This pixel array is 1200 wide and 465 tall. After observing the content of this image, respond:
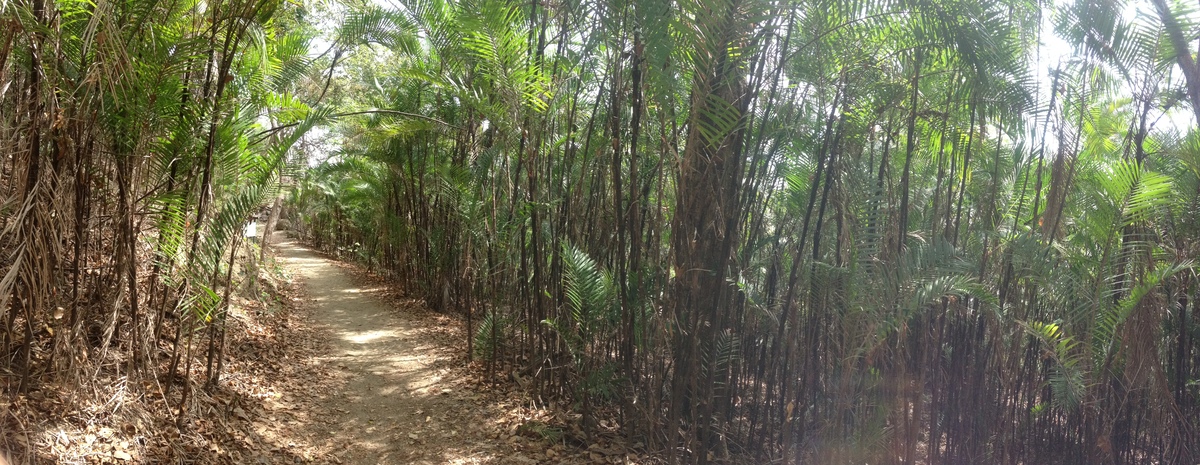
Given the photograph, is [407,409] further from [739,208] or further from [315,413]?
[739,208]

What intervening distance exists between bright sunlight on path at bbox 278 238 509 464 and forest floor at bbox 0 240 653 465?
13 mm

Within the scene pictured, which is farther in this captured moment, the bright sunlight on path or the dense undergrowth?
the bright sunlight on path

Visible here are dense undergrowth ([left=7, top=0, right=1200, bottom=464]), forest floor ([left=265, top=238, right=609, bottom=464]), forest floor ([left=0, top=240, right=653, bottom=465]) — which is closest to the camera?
dense undergrowth ([left=7, top=0, right=1200, bottom=464])

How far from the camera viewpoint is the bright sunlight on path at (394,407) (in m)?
4.59

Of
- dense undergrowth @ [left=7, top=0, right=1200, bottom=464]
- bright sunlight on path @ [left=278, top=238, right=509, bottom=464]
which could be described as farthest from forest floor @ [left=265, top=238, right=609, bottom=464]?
dense undergrowth @ [left=7, top=0, right=1200, bottom=464]

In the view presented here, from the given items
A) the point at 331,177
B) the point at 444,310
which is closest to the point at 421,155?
the point at 444,310

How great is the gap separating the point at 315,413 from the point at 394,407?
0.60 m

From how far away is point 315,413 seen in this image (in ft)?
17.2

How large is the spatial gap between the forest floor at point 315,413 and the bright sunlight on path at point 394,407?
0.01 m

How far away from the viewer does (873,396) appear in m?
4.12

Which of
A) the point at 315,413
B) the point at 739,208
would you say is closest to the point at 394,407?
the point at 315,413

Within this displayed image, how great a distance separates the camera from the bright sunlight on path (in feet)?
15.0

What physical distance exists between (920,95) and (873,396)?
1.95 m

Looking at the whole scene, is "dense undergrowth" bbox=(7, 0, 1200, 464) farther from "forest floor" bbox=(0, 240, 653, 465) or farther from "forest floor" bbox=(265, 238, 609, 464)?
"forest floor" bbox=(265, 238, 609, 464)
